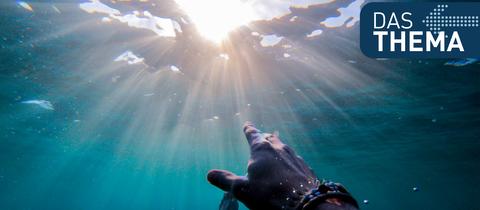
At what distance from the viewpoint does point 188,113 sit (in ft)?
79.3

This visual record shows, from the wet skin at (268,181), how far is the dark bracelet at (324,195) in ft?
0.30

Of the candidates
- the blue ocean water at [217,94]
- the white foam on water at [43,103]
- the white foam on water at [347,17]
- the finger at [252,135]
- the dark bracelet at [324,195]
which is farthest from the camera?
the white foam on water at [43,103]

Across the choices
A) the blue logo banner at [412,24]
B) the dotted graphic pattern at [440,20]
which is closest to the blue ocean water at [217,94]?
the blue logo banner at [412,24]

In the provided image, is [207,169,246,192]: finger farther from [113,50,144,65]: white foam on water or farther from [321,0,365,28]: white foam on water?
[113,50,144,65]: white foam on water

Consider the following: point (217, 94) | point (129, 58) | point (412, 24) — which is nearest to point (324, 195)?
point (412, 24)

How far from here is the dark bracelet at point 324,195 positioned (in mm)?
1610

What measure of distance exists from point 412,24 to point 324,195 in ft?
37.4

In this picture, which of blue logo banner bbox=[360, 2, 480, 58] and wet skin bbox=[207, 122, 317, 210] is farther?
blue logo banner bbox=[360, 2, 480, 58]

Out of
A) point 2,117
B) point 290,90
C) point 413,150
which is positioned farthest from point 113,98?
point 413,150

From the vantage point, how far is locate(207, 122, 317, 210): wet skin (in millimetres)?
1811

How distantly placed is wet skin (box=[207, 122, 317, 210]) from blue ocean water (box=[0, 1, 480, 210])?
415 inches

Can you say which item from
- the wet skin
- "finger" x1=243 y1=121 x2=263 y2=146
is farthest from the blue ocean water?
the wet skin

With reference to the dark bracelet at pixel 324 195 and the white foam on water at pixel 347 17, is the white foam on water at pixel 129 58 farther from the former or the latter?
the dark bracelet at pixel 324 195

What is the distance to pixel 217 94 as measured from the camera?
65.6 ft
